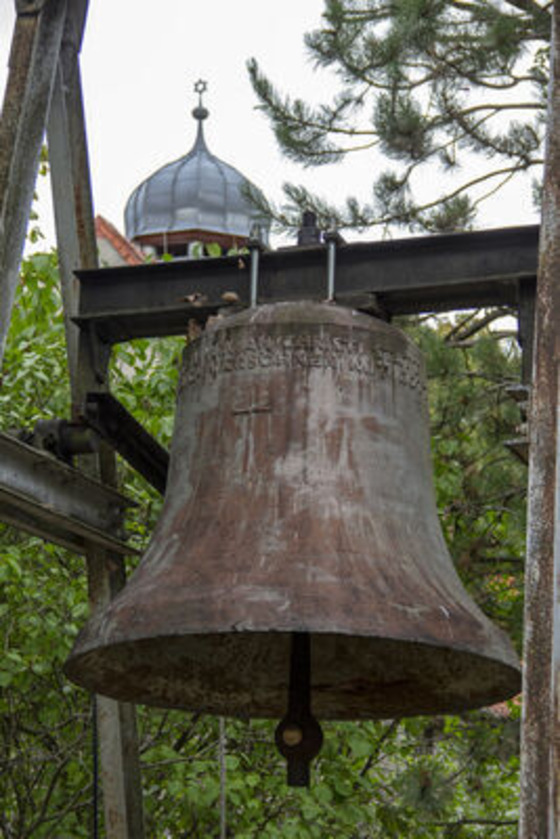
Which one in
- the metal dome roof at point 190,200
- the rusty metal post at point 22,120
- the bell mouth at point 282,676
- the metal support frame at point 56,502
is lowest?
the bell mouth at point 282,676

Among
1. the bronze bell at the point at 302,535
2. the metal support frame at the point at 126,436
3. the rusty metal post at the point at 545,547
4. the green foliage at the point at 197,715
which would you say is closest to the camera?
the rusty metal post at the point at 545,547

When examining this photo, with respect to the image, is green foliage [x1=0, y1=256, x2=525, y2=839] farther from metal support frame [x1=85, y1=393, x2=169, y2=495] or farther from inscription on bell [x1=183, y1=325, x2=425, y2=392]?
inscription on bell [x1=183, y1=325, x2=425, y2=392]

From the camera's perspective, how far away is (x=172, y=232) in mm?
27500

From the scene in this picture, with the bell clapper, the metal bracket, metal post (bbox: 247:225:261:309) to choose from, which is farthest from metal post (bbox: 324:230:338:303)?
the bell clapper

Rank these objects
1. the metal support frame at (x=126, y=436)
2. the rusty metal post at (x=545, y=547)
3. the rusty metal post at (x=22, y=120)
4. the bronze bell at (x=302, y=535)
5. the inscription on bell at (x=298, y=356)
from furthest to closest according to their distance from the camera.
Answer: the metal support frame at (x=126, y=436), the rusty metal post at (x=22, y=120), the inscription on bell at (x=298, y=356), the bronze bell at (x=302, y=535), the rusty metal post at (x=545, y=547)

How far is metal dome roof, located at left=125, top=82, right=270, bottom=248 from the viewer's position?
88.4 ft

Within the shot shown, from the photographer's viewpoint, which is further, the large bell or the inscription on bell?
the inscription on bell

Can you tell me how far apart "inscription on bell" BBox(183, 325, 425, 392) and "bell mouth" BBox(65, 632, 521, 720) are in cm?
82

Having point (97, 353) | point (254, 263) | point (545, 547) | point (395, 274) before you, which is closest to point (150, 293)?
point (97, 353)

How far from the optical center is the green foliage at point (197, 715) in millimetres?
7637

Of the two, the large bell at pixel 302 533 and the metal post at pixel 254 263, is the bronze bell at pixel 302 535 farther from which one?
the metal post at pixel 254 263

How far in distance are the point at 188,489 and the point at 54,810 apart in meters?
4.91

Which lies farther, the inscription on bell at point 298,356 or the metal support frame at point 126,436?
the metal support frame at point 126,436

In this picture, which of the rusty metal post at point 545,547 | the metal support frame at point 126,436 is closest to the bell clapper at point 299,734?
the rusty metal post at point 545,547
